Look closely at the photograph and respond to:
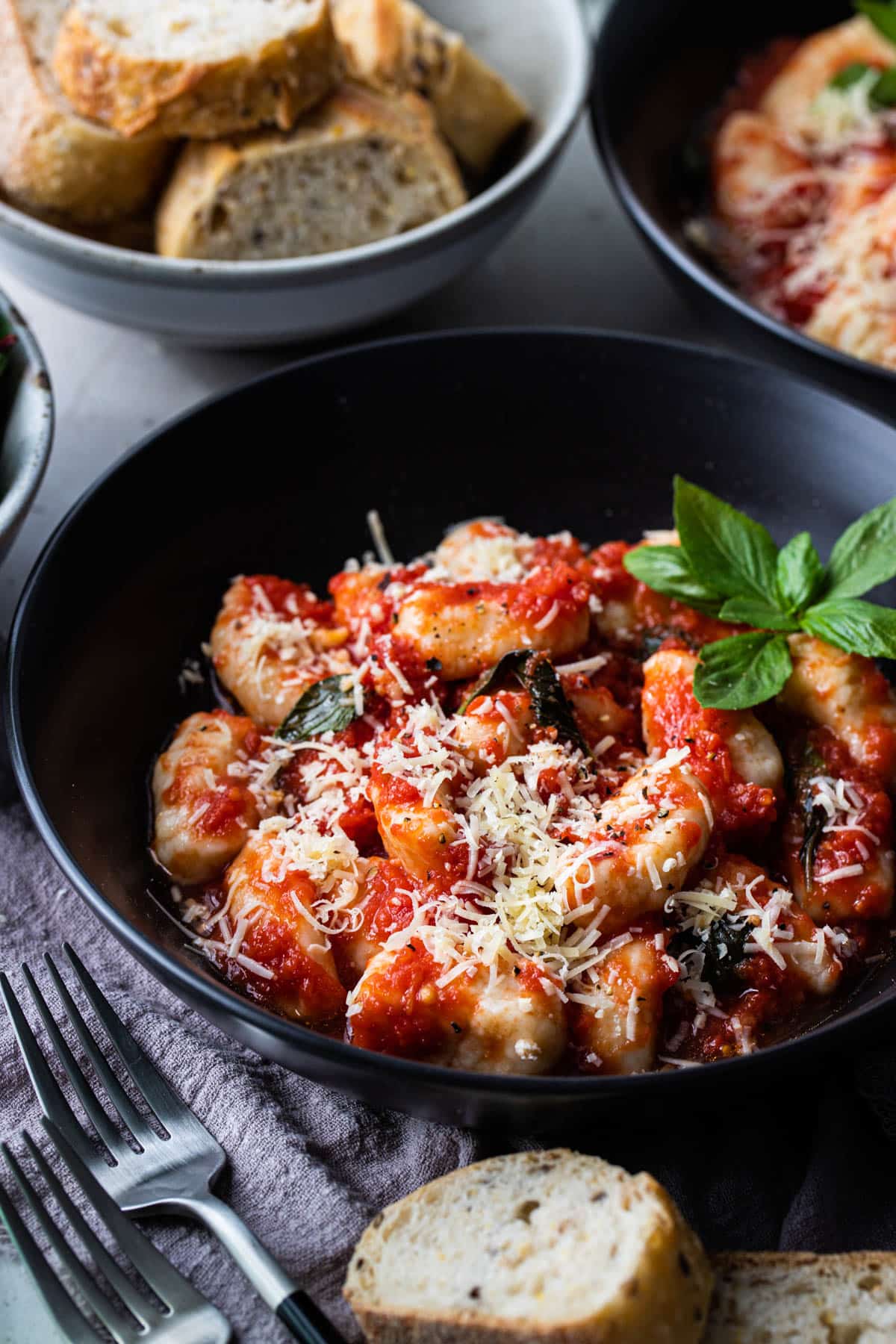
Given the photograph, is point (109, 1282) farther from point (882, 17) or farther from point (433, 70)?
point (882, 17)

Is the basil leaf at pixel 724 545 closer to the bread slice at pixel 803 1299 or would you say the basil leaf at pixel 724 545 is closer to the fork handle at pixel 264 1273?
the bread slice at pixel 803 1299

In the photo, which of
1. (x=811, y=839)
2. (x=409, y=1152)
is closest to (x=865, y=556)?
(x=811, y=839)

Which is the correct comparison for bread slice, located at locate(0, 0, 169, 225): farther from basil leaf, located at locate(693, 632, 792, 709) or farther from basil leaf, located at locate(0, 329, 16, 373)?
basil leaf, located at locate(693, 632, 792, 709)

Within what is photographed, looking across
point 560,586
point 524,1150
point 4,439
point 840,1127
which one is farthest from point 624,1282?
point 4,439

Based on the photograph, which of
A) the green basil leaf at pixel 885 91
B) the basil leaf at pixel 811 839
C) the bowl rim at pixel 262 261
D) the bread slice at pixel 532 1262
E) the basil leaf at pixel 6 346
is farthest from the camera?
the green basil leaf at pixel 885 91

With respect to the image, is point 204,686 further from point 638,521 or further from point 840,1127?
point 840,1127

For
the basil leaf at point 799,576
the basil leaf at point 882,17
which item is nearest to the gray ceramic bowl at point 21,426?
the basil leaf at point 799,576
